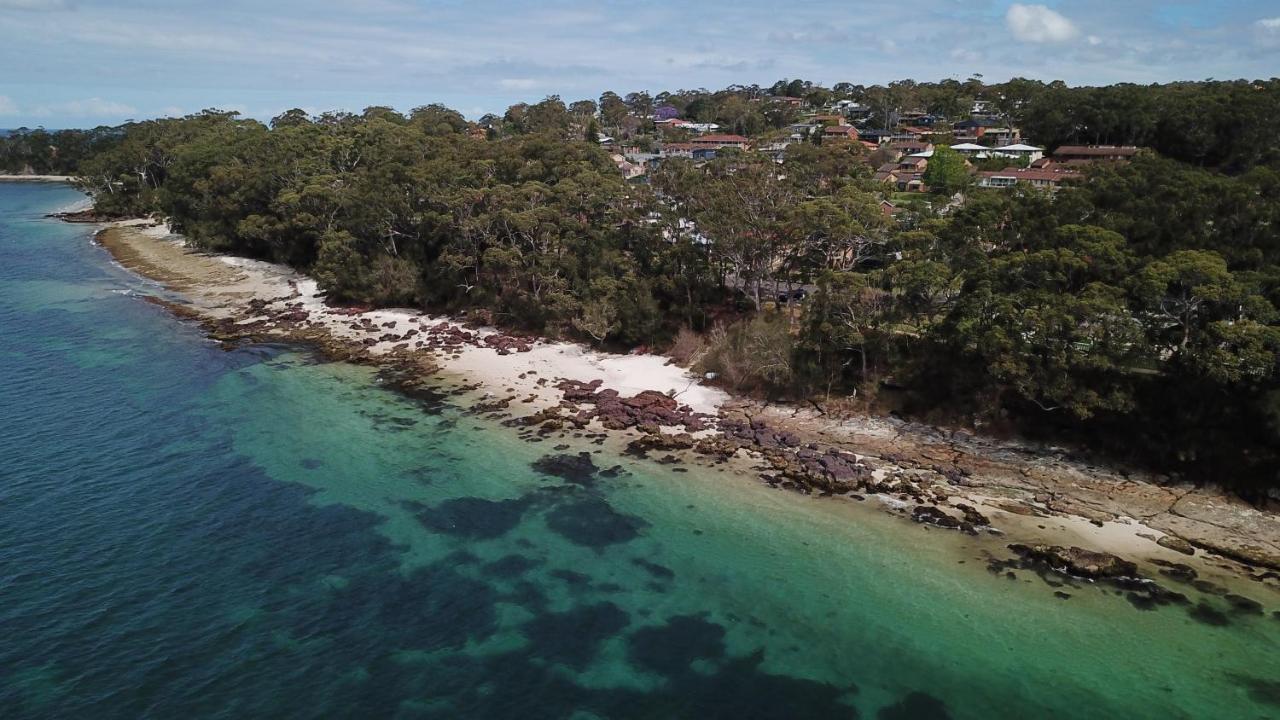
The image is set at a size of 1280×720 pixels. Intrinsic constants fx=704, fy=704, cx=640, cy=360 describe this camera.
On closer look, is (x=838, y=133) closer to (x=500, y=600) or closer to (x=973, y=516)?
(x=973, y=516)

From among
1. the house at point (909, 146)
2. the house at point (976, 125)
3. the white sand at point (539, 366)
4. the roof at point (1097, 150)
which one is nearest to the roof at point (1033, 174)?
the roof at point (1097, 150)

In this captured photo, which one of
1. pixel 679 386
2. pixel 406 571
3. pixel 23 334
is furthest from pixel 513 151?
pixel 406 571

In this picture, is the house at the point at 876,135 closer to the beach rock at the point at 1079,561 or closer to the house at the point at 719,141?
the house at the point at 719,141

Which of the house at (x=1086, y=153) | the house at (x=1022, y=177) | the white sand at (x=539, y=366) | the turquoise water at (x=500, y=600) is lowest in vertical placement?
the turquoise water at (x=500, y=600)

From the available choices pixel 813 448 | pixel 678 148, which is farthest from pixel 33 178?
pixel 813 448

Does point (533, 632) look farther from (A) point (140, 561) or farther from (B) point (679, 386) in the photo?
(B) point (679, 386)

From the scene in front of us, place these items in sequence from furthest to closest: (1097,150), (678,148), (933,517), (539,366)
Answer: (678,148) < (1097,150) < (539,366) < (933,517)
